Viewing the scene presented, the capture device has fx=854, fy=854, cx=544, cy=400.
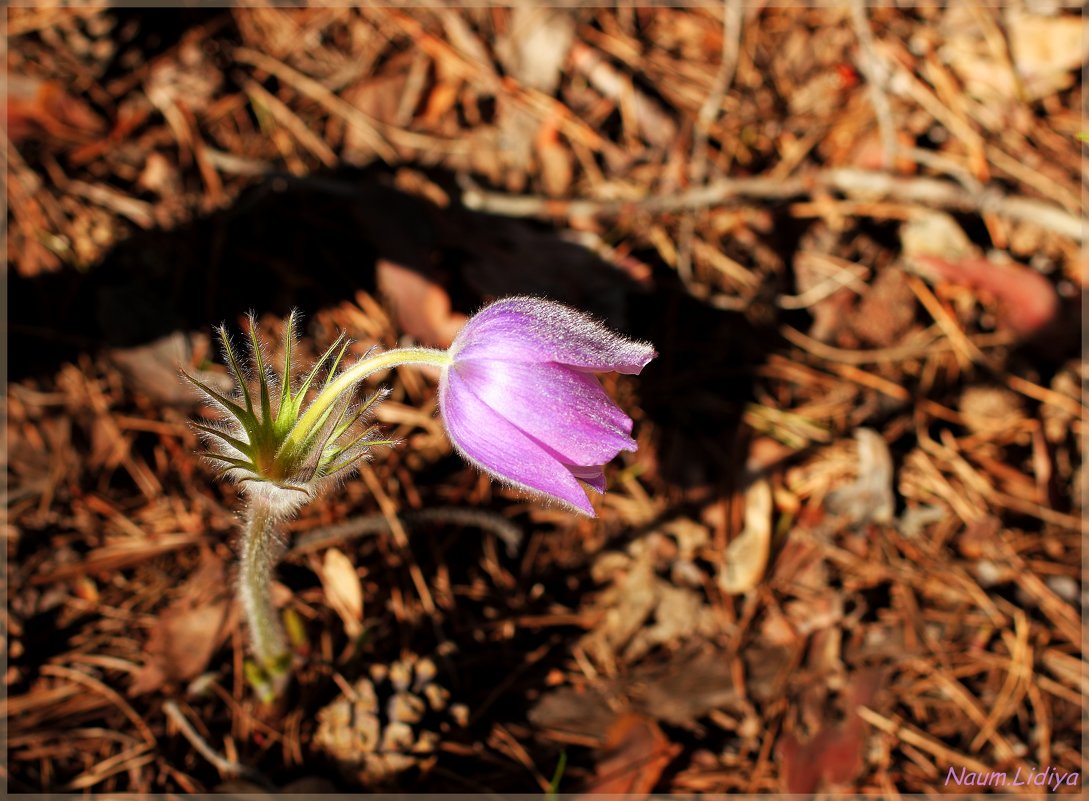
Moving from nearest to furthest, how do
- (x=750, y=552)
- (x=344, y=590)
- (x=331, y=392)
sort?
(x=331, y=392), (x=344, y=590), (x=750, y=552)

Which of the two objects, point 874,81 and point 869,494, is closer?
point 869,494

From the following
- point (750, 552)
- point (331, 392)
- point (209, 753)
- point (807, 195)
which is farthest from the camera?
point (807, 195)

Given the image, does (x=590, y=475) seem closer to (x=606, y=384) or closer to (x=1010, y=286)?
(x=606, y=384)

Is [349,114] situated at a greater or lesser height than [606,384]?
greater

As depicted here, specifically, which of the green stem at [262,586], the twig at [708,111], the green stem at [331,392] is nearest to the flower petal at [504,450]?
the green stem at [331,392]

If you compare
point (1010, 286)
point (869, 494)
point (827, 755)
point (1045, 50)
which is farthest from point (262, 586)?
point (1045, 50)
